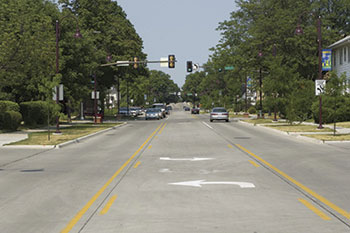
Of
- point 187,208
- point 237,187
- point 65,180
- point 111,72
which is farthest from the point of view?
point 111,72

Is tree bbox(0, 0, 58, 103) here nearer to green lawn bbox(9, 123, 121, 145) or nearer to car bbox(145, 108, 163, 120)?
green lawn bbox(9, 123, 121, 145)

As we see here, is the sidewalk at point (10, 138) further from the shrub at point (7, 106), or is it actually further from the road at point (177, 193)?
the road at point (177, 193)

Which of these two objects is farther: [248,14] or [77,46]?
[248,14]

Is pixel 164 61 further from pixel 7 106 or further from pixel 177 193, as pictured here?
pixel 177 193

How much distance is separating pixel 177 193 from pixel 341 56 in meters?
49.9

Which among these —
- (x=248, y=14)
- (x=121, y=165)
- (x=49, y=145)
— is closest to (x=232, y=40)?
(x=248, y=14)

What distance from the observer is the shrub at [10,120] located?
113ft

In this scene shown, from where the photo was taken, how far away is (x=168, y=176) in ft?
41.6

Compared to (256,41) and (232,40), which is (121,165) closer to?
(256,41)

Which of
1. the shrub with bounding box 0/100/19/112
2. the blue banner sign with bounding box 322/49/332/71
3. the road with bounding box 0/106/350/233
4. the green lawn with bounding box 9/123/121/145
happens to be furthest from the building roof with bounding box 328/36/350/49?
the road with bounding box 0/106/350/233

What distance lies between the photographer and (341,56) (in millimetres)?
55812

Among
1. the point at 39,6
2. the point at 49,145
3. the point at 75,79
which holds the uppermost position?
the point at 39,6

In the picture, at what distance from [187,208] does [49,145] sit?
50.1 ft

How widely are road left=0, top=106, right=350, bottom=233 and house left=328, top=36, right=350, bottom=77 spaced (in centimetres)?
3708
